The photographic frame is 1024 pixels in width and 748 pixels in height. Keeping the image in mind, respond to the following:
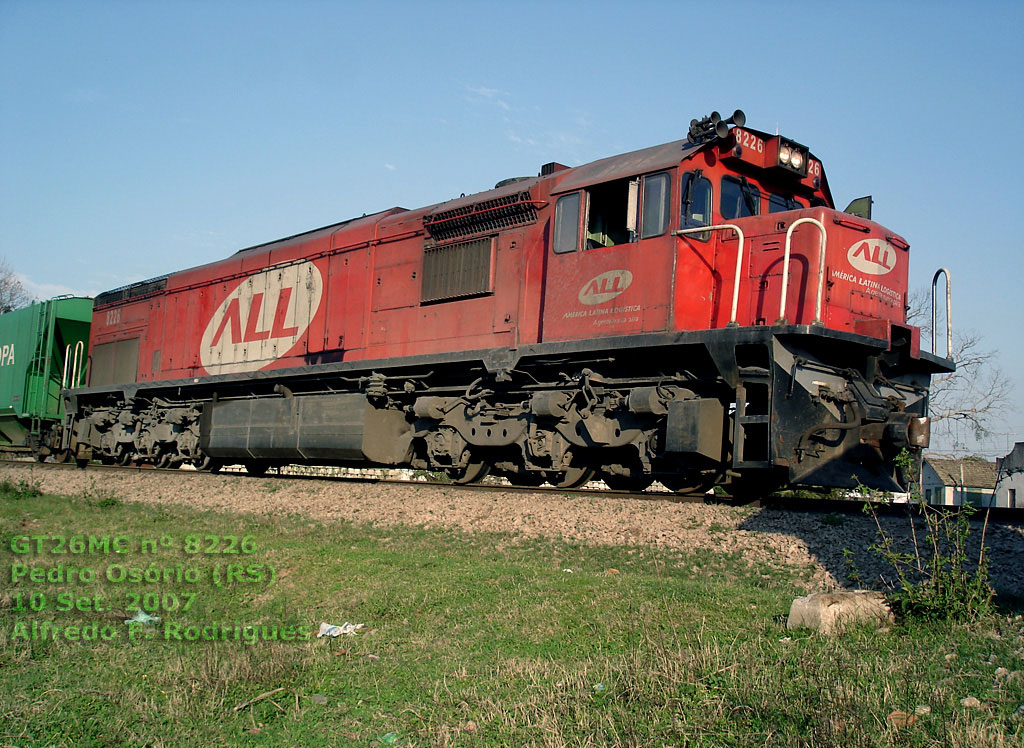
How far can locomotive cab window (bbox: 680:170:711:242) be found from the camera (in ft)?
28.4

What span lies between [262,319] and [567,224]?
23.4 ft

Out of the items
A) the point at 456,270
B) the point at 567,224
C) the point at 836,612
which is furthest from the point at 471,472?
the point at 836,612

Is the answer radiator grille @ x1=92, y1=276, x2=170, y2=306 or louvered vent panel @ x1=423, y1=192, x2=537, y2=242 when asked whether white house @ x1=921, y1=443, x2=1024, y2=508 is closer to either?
louvered vent panel @ x1=423, y1=192, x2=537, y2=242

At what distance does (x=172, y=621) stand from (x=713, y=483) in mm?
5740

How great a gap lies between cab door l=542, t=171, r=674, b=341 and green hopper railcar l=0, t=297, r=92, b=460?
14883 mm

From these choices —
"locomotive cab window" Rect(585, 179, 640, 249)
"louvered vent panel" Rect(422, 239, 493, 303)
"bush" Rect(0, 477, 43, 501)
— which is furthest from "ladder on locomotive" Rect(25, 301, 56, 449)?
"locomotive cab window" Rect(585, 179, 640, 249)

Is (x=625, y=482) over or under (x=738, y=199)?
under

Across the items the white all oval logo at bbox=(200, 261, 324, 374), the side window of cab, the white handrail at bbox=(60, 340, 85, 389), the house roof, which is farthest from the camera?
the house roof

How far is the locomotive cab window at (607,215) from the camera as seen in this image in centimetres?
945

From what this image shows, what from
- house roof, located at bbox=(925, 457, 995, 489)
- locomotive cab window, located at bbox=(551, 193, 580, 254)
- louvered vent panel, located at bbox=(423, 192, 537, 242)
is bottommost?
house roof, located at bbox=(925, 457, 995, 489)

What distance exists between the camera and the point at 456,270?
11203mm

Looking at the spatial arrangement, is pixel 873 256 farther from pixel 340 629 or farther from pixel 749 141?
pixel 340 629

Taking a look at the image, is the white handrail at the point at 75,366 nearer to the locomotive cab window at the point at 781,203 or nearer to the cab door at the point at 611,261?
the cab door at the point at 611,261

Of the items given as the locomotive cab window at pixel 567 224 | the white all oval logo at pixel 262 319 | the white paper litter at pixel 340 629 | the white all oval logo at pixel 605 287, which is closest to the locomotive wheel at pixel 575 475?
the white all oval logo at pixel 605 287
